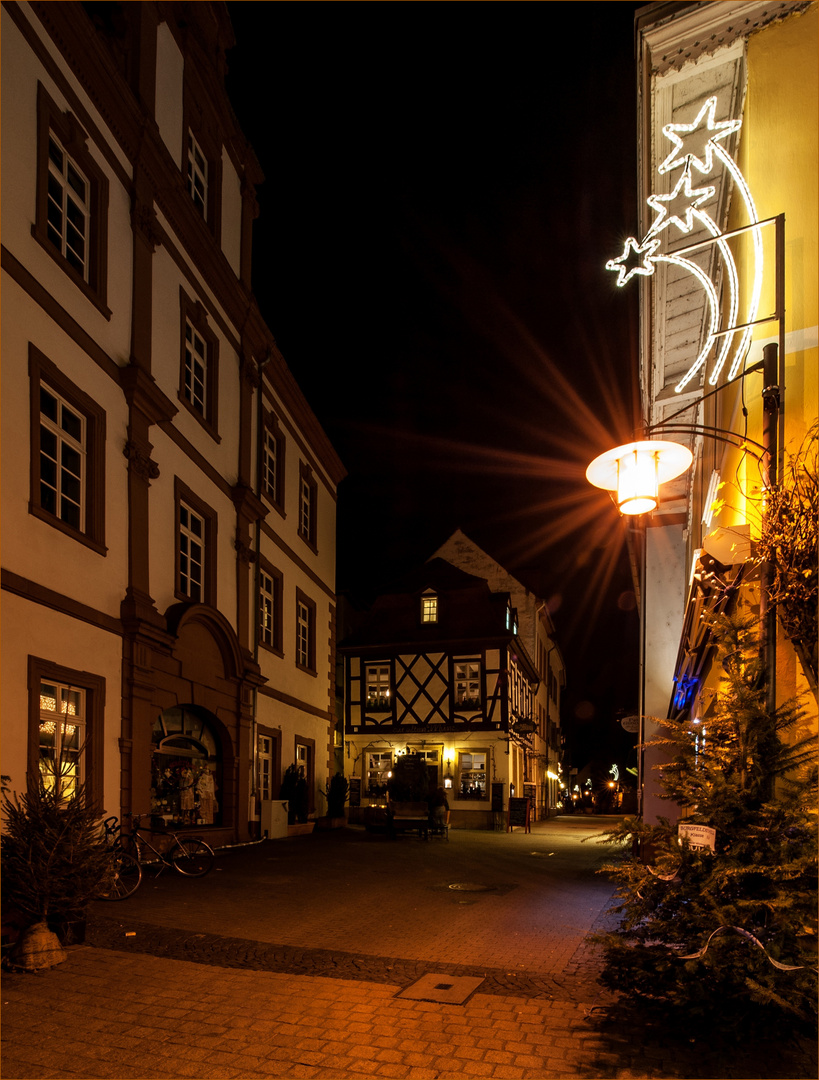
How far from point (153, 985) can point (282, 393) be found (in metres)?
19.5

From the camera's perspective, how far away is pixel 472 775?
31484mm

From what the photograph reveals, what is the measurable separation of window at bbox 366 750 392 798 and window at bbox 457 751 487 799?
9.67ft

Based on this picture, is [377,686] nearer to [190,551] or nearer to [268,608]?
[268,608]

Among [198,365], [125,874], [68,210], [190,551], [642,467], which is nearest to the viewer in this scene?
[642,467]

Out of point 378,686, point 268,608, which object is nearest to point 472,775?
point 378,686

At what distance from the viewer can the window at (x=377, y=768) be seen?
32.8 m

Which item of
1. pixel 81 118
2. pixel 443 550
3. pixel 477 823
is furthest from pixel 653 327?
pixel 443 550

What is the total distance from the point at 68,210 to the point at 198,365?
566 centimetres

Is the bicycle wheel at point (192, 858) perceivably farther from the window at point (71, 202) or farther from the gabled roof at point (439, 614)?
the gabled roof at point (439, 614)

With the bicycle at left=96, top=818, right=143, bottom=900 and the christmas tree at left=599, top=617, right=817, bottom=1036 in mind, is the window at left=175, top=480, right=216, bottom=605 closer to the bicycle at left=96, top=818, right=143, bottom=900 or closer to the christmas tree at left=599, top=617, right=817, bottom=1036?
the bicycle at left=96, top=818, right=143, bottom=900

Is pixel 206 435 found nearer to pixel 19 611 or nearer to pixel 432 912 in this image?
pixel 19 611

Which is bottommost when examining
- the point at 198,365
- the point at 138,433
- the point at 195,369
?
the point at 138,433

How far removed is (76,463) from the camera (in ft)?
42.6

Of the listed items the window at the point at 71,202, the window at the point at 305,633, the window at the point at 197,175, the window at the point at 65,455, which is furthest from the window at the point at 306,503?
the window at the point at 71,202
